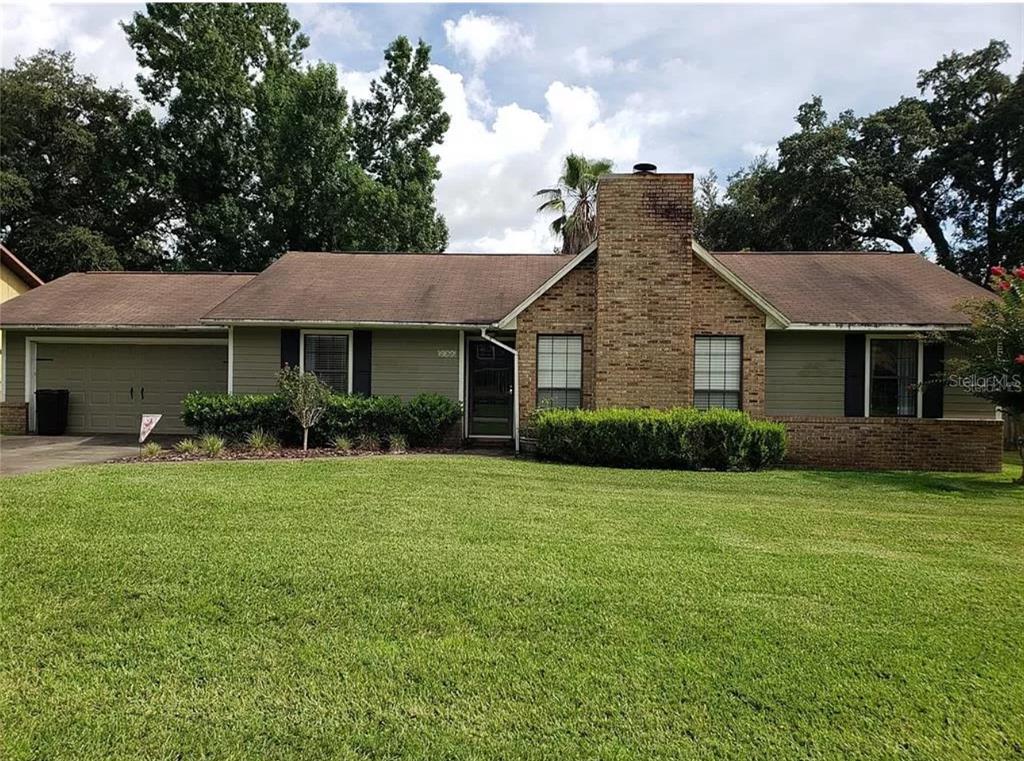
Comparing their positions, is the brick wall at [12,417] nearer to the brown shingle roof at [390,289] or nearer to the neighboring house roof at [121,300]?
the neighboring house roof at [121,300]

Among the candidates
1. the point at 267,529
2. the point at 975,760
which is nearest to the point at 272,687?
the point at 267,529

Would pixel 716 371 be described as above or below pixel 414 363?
below

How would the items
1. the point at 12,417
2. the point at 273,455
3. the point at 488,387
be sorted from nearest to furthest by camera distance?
the point at 273,455 → the point at 488,387 → the point at 12,417

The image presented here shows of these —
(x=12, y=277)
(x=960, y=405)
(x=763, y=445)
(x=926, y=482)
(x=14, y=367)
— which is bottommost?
(x=926, y=482)

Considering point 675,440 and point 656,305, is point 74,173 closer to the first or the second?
point 656,305

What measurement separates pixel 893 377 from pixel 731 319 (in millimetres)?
3923

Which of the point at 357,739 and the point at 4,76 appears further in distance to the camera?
the point at 4,76

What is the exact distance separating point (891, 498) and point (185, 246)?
29351 millimetres

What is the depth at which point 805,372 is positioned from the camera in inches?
523

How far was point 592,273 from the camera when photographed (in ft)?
41.5

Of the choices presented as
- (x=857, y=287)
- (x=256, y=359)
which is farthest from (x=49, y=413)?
(x=857, y=287)

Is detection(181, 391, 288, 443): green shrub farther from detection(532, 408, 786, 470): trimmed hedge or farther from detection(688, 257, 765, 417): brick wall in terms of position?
detection(688, 257, 765, 417): brick wall

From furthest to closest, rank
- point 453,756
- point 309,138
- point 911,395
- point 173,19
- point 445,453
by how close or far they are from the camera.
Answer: point 173,19
point 309,138
point 911,395
point 445,453
point 453,756

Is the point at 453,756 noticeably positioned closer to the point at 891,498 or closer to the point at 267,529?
the point at 267,529
